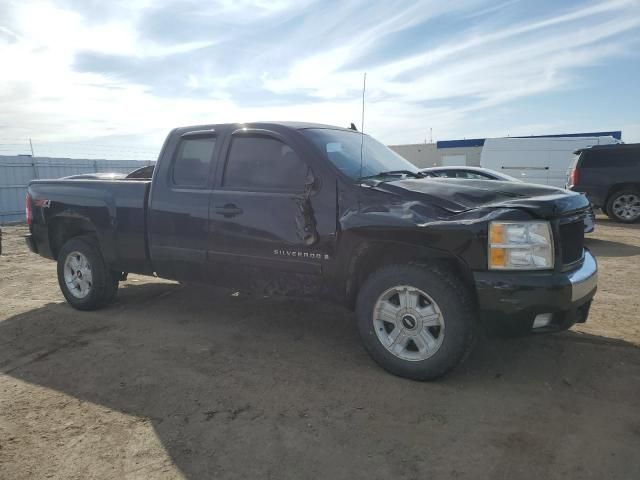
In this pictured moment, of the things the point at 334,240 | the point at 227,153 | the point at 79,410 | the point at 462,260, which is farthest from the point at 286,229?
the point at 79,410

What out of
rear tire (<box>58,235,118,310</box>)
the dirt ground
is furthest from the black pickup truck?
the dirt ground

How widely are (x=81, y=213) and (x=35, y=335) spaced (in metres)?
1.34

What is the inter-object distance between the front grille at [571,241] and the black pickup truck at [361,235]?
0.05 feet

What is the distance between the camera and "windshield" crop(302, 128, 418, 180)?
13.0 feet

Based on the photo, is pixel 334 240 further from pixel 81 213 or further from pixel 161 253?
pixel 81 213

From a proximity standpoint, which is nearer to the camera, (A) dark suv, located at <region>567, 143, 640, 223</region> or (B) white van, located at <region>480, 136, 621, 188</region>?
(A) dark suv, located at <region>567, 143, 640, 223</region>

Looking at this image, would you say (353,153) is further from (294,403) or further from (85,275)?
(85,275)

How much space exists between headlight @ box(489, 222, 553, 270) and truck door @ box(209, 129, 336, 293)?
1.18m

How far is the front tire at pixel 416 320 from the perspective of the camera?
10.8 feet

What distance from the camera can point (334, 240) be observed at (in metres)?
3.72

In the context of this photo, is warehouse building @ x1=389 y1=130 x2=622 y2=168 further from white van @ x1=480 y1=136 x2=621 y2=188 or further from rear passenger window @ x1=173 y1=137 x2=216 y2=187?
rear passenger window @ x1=173 y1=137 x2=216 y2=187

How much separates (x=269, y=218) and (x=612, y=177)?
37.2 feet

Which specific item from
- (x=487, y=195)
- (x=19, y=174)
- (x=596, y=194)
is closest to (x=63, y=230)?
(x=487, y=195)

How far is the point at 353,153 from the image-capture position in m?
4.25
